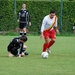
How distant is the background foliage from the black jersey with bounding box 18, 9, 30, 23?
809 centimetres

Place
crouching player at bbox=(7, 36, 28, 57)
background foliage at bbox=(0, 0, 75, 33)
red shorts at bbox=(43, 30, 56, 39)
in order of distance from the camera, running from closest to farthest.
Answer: crouching player at bbox=(7, 36, 28, 57), red shorts at bbox=(43, 30, 56, 39), background foliage at bbox=(0, 0, 75, 33)

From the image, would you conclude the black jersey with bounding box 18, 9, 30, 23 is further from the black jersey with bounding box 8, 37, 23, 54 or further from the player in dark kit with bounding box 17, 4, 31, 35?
the black jersey with bounding box 8, 37, 23, 54

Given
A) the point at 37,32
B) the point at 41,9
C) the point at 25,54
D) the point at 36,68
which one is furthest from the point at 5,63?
the point at 41,9

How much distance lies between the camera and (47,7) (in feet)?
109

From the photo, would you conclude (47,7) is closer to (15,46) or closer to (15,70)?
(15,46)

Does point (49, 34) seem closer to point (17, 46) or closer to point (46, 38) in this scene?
point (46, 38)

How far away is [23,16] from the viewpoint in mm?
22922

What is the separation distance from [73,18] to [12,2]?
498 centimetres

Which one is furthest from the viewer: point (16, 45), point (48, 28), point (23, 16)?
point (23, 16)

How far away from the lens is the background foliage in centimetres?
3158

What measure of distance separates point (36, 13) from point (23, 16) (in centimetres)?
988

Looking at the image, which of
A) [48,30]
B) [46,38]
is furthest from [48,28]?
[46,38]

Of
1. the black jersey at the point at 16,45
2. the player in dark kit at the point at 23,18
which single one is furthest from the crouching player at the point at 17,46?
the player in dark kit at the point at 23,18

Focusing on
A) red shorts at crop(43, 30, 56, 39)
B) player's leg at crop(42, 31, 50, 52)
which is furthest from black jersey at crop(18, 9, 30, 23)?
player's leg at crop(42, 31, 50, 52)
